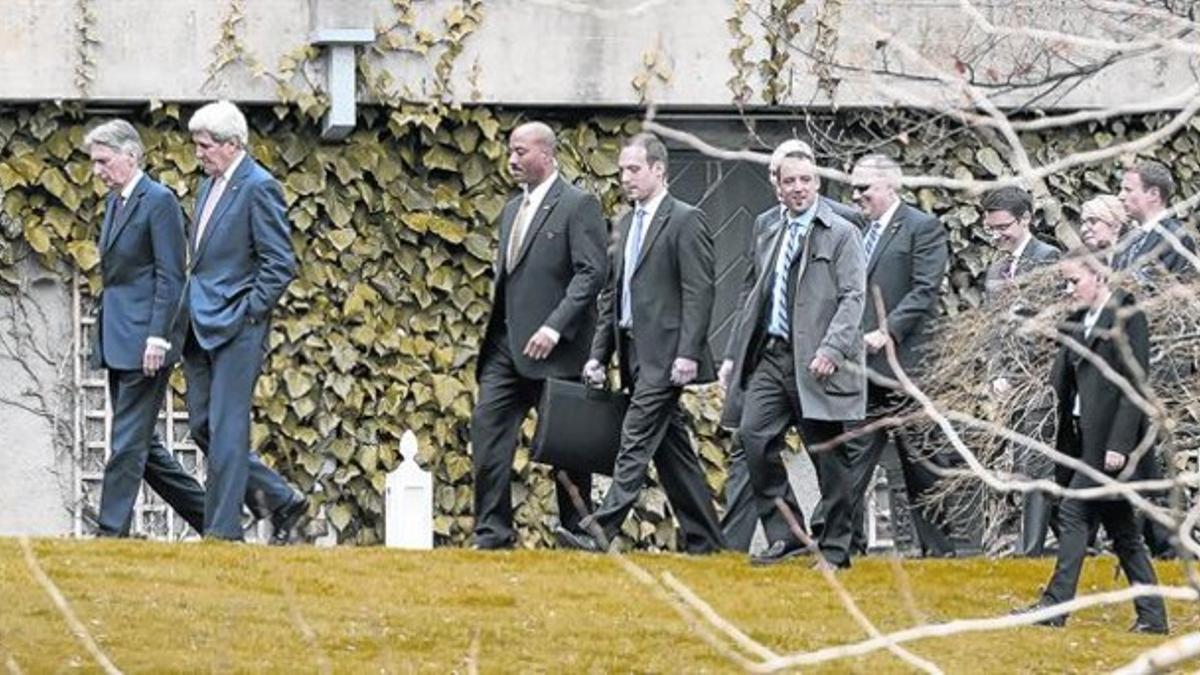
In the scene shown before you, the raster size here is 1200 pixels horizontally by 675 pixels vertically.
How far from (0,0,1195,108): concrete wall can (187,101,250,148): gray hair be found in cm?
367

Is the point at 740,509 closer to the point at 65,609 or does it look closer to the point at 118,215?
the point at 118,215

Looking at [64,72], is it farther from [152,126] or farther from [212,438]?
[212,438]

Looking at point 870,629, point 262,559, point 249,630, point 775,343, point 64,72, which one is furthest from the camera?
point 64,72

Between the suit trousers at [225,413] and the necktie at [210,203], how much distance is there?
0.42 metres

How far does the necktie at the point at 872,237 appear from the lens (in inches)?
609

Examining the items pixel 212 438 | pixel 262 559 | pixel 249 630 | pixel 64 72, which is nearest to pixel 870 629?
pixel 249 630

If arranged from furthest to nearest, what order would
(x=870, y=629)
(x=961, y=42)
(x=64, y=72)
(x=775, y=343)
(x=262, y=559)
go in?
(x=64, y=72)
(x=961, y=42)
(x=775, y=343)
(x=262, y=559)
(x=870, y=629)

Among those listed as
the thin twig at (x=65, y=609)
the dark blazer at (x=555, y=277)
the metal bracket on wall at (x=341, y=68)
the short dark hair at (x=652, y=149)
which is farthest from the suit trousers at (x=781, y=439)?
the thin twig at (x=65, y=609)

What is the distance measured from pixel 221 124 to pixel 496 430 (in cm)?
180

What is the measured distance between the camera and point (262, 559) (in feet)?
43.4

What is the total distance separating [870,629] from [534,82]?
13708 mm

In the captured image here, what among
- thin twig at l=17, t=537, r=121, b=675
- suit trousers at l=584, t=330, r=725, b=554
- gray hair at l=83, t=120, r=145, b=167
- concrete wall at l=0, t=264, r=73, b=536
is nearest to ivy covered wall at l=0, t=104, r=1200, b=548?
concrete wall at l=0, t=264, r=73, b=536

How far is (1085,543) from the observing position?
41.6 ft

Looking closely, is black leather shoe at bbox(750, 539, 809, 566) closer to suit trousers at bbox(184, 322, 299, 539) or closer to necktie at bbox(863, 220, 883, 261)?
necktie at bbox(863, 220, 883, 261)
